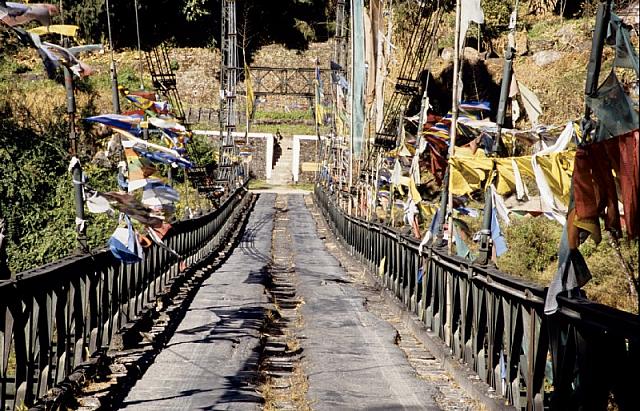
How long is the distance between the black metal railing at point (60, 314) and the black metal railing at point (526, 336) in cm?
390

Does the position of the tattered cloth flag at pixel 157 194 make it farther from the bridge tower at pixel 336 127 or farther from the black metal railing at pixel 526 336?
the bridge tower at pixel 336 127

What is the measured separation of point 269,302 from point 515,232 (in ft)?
42.5

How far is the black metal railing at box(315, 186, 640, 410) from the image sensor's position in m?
5.50

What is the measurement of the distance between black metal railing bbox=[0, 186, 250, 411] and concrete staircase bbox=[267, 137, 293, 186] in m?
53.4

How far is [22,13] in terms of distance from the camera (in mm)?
7230

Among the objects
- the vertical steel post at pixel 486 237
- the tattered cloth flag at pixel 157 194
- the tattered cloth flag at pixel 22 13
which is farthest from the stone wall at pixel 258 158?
the tattered cloth flag at pixel 22 13

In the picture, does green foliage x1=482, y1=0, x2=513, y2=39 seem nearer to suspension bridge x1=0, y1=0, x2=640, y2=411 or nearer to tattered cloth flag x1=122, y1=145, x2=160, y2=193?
suspension bridge x1=0, y1=0, x2=640, y2=411

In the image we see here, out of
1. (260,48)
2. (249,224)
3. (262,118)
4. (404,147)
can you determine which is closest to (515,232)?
(404,147)

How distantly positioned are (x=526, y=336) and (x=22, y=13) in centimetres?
474

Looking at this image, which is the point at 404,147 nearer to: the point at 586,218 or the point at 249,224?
the point at 586,218

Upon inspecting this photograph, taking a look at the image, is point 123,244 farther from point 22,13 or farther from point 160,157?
point 22,13

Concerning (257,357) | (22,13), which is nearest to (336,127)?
(257,357)

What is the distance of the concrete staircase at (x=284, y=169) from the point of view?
2653 inches

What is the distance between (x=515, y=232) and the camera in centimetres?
2717
